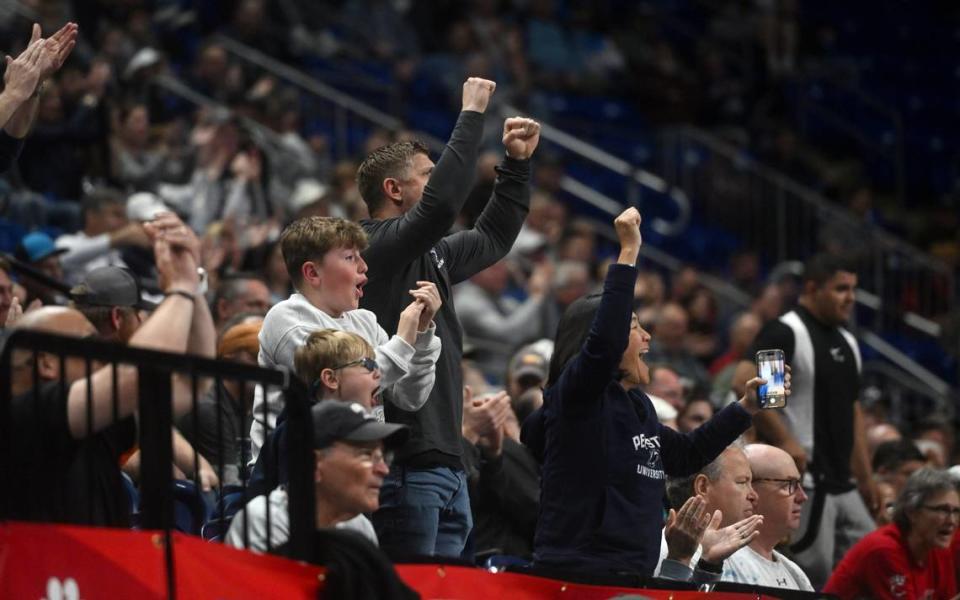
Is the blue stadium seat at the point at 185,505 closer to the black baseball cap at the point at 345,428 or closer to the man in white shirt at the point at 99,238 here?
the black baseball cap at the point at 345,428

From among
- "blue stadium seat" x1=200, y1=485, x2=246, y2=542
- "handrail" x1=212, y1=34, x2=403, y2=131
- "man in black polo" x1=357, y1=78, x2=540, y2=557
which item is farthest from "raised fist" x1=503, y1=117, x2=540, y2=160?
"handrail" x1=212, y1=34, x2=403, y2=131

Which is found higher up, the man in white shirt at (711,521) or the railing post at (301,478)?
the railing post at (301,478)

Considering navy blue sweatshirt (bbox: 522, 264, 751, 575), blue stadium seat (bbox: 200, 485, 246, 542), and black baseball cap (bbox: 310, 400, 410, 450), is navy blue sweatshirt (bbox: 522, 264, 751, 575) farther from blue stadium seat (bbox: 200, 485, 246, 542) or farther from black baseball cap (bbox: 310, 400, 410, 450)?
blue stadium seat (bbox: 200, 485, 246, 542)

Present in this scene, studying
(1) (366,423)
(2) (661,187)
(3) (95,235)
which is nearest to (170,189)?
(3) (95,235)

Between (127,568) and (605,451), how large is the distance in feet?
5.69

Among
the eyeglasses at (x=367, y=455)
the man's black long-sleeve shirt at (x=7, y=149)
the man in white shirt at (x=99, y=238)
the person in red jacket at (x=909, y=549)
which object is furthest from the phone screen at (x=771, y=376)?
the man in white shirt at (x=99, y=238)

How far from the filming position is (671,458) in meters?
5.74

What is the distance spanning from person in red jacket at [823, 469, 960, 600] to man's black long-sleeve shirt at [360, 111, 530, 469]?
225 centimetres

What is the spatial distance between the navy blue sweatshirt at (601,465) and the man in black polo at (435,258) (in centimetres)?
35

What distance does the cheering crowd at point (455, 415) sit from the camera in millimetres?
4363

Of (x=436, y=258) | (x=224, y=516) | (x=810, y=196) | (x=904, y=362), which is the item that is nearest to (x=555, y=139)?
(x=810, y=196)

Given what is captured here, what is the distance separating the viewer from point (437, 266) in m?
5.86

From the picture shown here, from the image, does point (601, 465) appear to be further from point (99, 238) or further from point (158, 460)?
point (99, 238)

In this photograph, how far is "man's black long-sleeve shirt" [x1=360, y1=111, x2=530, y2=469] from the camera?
5488 mm
